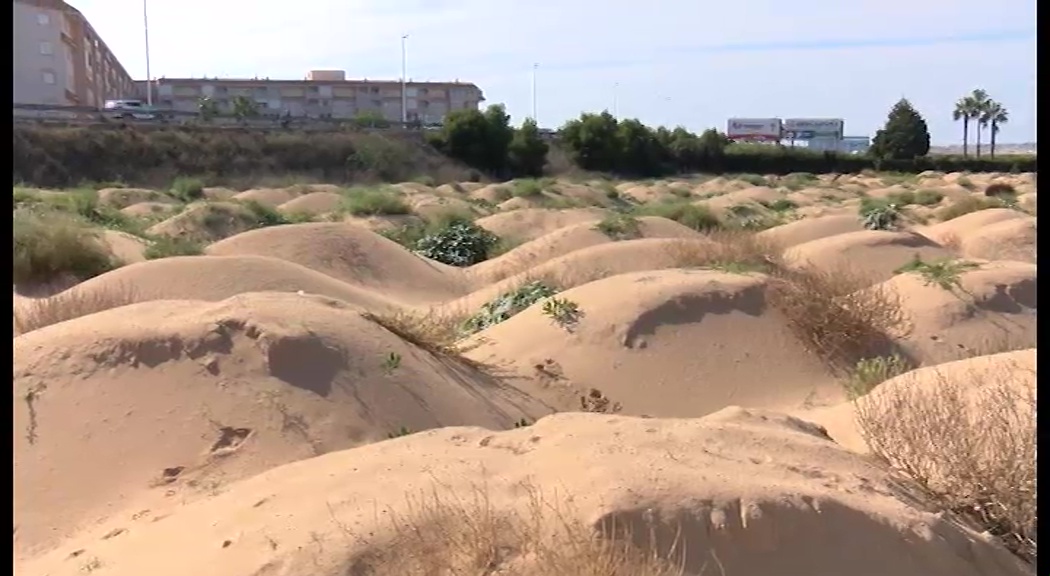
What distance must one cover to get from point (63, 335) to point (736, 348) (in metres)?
7.08

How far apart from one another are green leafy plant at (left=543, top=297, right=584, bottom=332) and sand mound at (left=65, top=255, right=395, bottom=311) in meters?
4.04

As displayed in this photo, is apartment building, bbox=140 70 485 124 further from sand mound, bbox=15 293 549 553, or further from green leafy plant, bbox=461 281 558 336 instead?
sand mound, bbox=15 293 549 553

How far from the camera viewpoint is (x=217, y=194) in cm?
4147

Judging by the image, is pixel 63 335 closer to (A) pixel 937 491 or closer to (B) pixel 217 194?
(A) pixel 937 491

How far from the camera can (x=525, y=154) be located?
61.8 m

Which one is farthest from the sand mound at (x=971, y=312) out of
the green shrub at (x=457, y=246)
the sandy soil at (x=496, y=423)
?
the green shrub at (x=457, y=246)

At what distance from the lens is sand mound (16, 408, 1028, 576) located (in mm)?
5039

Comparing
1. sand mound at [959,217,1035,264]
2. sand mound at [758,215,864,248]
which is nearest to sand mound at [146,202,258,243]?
sand mound at [758,215,864,248]

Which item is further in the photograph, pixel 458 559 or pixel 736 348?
pixel 736 348

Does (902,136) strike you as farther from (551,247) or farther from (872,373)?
(872,373)

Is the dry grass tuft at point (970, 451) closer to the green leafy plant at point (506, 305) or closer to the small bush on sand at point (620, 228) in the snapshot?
the green leafy plant at point (506, 305)

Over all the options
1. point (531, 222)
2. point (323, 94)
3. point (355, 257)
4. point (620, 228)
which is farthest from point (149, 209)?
point (323, 94)

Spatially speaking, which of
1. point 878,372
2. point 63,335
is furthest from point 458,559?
point 878,372

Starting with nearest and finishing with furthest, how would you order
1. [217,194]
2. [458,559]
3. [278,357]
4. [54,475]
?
[458,559] < [54,475] < [278,357] < [217,194]
